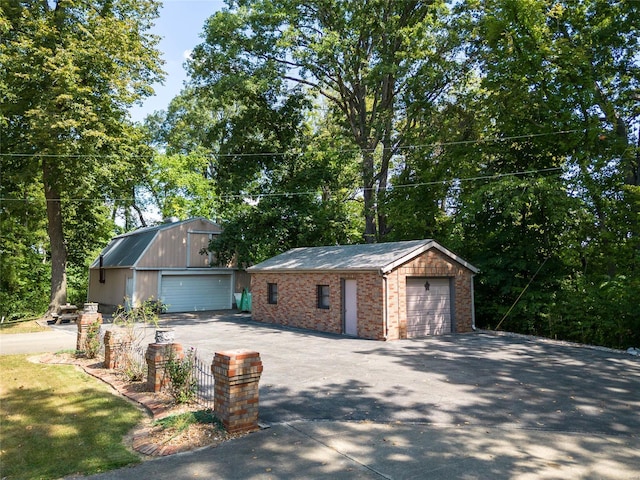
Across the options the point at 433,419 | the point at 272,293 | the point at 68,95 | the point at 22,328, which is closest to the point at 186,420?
the point at 433,419

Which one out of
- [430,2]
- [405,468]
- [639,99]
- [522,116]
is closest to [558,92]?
[522,116]

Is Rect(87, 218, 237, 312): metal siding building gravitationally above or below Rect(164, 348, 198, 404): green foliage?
above

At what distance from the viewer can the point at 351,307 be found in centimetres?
1520

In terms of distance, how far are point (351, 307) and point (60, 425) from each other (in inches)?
406

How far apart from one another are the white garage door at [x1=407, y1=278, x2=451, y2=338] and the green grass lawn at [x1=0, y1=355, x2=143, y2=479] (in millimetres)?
9818

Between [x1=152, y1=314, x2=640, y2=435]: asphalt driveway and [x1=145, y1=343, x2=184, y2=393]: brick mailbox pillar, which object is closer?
[x1=152, y1=314, x2=640, y2=435]: asphalt driveway

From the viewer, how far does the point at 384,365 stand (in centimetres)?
989

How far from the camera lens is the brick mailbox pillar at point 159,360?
7.37m

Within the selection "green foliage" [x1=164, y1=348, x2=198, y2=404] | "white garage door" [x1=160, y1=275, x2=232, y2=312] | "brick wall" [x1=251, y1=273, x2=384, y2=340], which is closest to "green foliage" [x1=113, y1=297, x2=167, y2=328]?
"green foliage" [x1=164, y1=348, x2=198, y2=404]

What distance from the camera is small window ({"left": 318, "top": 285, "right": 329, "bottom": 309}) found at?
16.3 m

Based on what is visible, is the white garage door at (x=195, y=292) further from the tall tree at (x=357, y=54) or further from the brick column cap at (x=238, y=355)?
the brick column cap at (x=238, y=355)

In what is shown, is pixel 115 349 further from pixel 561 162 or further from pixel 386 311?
pixel 561 162

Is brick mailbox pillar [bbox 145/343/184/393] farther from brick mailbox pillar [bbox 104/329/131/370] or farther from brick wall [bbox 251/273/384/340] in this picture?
brick wall [bbox 251/273/384/340]

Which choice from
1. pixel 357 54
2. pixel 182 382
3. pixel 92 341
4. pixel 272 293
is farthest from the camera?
pixel 357 54
